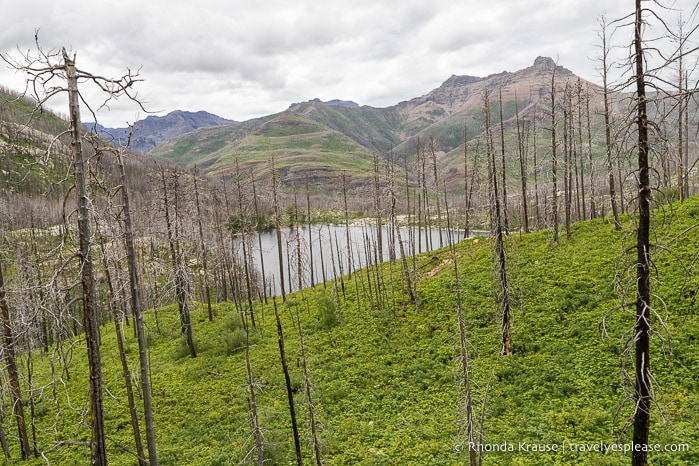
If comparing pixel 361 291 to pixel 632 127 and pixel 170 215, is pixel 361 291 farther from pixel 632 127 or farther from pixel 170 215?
pixel 632 127

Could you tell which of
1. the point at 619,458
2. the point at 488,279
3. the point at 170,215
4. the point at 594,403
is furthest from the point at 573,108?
the point at 170,215

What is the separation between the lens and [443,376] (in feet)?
61.7

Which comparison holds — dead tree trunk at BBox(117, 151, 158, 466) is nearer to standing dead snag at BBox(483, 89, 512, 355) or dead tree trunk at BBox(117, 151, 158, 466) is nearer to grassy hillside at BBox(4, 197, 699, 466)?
grassy hillside at BBox(4, 197, 699, 466)

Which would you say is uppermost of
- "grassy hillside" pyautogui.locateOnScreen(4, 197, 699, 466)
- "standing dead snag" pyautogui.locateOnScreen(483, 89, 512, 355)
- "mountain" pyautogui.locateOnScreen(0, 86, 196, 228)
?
"mountain" pyautogui.locateOnScreen(0, 86, 196, 228)

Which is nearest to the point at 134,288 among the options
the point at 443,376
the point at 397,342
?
the point at 443,376

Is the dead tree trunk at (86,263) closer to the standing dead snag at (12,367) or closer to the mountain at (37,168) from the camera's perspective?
the mountain at (37,168)

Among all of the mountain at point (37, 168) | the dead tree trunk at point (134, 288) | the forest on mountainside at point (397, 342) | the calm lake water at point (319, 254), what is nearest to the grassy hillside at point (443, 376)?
the forest on mountainside at point (397, 342)

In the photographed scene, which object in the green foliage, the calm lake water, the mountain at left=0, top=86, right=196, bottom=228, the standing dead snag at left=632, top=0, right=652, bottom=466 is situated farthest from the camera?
the calm lake water

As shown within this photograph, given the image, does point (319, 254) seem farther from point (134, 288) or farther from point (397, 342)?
point (134, 288)

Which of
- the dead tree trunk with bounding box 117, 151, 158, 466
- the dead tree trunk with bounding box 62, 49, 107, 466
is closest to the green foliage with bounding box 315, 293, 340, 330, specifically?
the dead tree trunk with bounding box 117, 151, 158, 466

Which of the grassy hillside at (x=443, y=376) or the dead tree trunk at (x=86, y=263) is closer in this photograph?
Answer: the dead tree trunk at (x=86, y=263)

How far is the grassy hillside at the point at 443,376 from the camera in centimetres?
1309

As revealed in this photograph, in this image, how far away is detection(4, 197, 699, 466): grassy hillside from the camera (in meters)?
13.1

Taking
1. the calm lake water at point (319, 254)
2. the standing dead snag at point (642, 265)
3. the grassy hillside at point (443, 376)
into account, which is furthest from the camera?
the calm lake water at point (319, 254)
